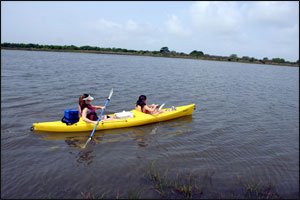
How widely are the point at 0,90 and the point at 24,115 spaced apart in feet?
15.3

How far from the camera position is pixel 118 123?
8.25 metres

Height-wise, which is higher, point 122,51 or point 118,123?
point 122,51

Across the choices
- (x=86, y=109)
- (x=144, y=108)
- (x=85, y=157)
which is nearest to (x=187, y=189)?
(x=85, y=157)

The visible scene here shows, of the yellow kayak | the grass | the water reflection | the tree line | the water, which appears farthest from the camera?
the tree line

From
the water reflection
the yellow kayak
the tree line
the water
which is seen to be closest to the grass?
the water

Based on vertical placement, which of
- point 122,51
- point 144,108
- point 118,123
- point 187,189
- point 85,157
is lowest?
point 187,189

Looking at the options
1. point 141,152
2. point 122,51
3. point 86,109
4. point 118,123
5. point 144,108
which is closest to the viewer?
point 141,152

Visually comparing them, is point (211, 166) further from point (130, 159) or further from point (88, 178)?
point (88, 178)

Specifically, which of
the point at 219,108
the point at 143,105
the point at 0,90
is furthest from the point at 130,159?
the point at 0,90

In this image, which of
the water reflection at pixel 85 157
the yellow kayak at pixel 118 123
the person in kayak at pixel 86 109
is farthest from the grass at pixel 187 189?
the person in kayak at pixel 86 109

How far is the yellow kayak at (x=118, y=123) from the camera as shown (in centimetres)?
757

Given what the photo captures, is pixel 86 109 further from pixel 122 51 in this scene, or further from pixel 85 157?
pixel 122 51

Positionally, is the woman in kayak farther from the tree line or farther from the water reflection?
the tree line

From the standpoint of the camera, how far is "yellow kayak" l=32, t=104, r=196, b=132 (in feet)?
24.8
